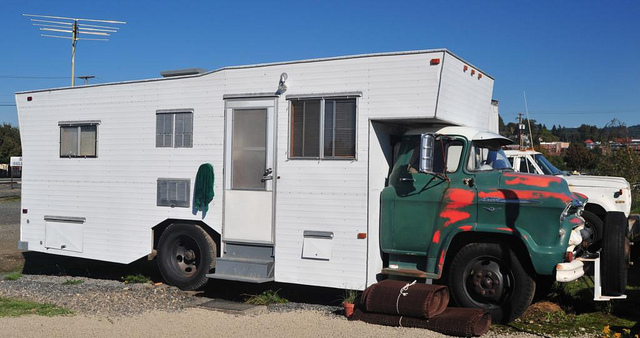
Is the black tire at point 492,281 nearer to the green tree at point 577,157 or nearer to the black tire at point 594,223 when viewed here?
the black tire at point 594,223

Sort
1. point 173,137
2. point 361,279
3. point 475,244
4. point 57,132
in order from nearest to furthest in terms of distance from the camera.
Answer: point 475,244, point 361,279, point 173,137, point 57,132

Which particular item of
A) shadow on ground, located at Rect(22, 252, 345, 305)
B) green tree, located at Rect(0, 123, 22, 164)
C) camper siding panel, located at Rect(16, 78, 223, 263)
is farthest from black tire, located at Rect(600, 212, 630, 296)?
green tree, located at Rect(0, 123, 22, 164)

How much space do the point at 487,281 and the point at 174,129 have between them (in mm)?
5364

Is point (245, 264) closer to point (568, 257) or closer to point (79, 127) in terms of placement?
point (79, 127)

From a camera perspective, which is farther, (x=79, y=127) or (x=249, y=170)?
(x=79, y=127)

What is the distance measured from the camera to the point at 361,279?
8977mm

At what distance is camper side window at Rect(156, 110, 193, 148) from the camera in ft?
34.8

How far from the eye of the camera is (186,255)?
422 inches

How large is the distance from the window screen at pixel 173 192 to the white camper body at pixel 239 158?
0.02 metres

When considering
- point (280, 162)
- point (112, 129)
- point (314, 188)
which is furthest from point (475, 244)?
point (112, 129)

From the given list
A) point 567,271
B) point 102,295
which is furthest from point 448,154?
point 102,295

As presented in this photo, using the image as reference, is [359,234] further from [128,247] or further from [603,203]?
[603,203]

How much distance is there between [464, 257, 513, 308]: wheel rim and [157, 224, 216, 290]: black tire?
4004mm

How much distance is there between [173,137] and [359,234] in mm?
3592
